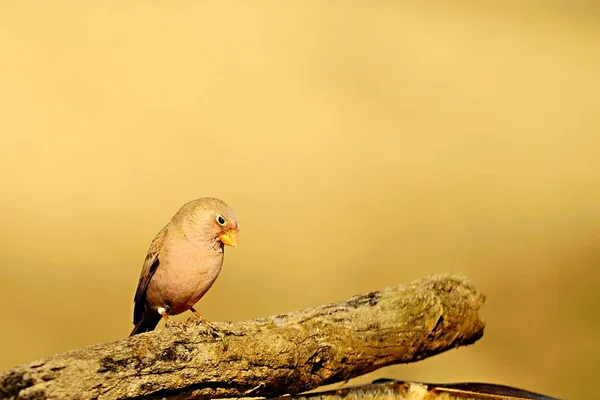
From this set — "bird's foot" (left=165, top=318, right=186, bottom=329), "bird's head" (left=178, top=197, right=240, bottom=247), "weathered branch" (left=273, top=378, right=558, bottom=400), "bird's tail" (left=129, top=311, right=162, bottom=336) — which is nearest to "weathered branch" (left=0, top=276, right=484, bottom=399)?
"bird's foot" (left=165, top=318, right=186, bottom=329)

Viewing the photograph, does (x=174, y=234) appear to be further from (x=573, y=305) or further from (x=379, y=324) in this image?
(x=573, y=305)

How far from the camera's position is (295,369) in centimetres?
470

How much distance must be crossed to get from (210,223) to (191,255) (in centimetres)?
20

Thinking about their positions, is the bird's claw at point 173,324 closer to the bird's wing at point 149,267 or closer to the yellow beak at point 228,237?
the bird's wing at point 149,267

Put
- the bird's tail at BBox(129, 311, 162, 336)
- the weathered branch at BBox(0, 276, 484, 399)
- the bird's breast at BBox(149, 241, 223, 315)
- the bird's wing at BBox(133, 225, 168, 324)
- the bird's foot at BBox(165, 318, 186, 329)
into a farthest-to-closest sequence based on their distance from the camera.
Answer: the bird's tail at BBox(129, 311, 162, 336) < the bird's wing at BBox(133, 225, 168, 324) < the bird's breast at BBox(149, 241, 223, 315) < the bird's foot at BBox(165, 318, 186, 329) < the weathered branch at BBox(0, 276, 484, 399)

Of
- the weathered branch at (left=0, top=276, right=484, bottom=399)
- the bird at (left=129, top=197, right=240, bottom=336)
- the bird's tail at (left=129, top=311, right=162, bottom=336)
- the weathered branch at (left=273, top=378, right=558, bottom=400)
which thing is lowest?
the weathered branch at (left=273, top=378, right=558, bottom=400)

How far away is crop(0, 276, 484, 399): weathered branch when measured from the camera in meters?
3.80

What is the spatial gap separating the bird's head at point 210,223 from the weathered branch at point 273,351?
548 millimetres

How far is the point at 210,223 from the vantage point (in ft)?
16.3

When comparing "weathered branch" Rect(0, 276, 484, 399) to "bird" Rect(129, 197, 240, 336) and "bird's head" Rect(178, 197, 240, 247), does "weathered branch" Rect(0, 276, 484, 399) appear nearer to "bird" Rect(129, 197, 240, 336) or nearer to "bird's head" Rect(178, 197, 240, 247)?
"bird" Rect(129, 197, 240, 336)

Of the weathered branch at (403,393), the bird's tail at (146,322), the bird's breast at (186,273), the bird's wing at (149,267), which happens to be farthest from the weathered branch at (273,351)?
the bird's tail at (146,322)

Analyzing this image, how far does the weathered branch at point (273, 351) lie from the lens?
3800 mm

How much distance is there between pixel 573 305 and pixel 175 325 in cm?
811

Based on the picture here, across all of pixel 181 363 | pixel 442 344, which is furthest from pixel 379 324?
pixel 181 363
